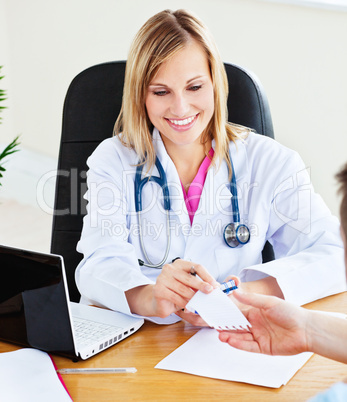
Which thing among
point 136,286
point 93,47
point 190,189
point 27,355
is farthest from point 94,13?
point 27,355

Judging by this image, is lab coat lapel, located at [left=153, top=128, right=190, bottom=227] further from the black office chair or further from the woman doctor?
the black office chair

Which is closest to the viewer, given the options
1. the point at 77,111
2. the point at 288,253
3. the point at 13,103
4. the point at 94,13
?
the point at 288,253

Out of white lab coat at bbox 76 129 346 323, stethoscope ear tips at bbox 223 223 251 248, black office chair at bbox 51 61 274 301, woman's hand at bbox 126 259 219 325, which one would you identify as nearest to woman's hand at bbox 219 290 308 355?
woman's hand at bbox 126 259 219 325

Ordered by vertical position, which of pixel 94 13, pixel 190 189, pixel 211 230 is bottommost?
pixel 211 230

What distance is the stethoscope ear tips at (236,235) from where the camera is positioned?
60.5 inches

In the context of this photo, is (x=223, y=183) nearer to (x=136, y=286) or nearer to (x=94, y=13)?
(x=136, y=286)

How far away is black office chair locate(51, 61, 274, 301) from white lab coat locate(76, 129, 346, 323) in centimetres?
11

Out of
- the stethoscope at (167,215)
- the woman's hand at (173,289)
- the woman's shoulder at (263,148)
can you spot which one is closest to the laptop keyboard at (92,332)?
the woman's hand at (173,289)

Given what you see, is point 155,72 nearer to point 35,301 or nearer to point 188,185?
point 188,185

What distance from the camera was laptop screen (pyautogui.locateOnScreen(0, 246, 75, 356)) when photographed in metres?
1.02

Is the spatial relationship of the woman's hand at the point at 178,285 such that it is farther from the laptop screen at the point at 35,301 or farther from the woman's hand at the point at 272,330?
the laptop screen at the point at 35,301

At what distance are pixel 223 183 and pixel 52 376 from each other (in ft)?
2.65

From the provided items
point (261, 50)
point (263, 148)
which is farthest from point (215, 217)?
point (261, 50)

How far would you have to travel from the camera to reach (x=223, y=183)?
1637mm
